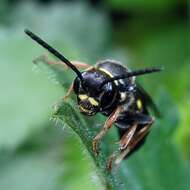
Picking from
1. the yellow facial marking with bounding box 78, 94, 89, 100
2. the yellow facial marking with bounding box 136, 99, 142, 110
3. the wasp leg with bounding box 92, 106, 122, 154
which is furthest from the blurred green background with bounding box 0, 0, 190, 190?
the yellow facial marking with bounding box 136, 99, 142, 110

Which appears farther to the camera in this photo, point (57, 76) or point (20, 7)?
point (20, 7)

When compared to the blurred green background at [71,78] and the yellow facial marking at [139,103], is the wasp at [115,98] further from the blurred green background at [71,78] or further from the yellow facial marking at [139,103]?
the blurred green background at [71,78]

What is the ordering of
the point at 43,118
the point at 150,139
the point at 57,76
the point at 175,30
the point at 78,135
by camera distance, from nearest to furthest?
the point at 78,135
the point at 57,76
the point at 150,139
the point at 43,118
the point at 175,30

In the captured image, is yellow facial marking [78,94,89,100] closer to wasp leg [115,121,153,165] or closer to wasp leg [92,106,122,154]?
wasp leg [92,106,122,154]

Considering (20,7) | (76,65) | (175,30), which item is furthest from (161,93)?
(20,7)

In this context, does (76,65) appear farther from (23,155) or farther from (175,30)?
(175,30)

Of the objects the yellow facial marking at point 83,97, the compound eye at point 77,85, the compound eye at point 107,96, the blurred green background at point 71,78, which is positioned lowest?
the blurred green background at point 71,78

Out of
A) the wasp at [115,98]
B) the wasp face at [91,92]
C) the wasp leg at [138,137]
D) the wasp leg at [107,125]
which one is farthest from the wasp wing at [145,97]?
the wasp face at [91,92]
